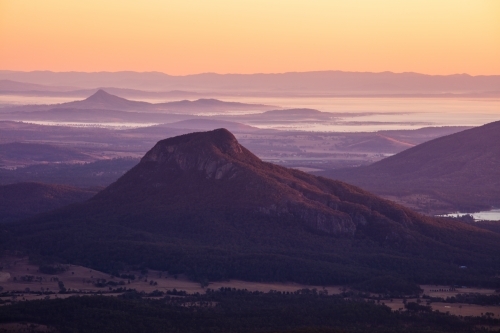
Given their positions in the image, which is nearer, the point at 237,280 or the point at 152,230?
the point at 237,280

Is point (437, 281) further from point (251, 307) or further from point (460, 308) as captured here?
point (251, 307)

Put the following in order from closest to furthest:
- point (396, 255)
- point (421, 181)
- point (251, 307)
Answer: point (251, 307)
point (396, 255)
point (421, 181)

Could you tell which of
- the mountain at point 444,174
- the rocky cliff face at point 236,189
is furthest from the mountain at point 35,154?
the rocky cliff face at point 236,189

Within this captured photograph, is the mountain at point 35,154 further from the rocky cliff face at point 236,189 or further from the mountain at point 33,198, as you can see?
the rocky cliff face at point 236,189

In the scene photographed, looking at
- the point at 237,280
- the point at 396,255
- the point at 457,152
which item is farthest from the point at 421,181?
the point at 237,280

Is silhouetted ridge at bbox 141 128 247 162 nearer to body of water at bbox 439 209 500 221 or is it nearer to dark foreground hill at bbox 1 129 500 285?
dark foreground hill at bbox 1 129 500 285

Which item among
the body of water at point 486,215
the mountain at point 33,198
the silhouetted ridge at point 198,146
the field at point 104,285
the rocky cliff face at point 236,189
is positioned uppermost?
the silhouetted ridge at point 198,146

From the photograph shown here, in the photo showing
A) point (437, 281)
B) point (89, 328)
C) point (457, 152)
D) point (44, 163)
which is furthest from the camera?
point (44, 163)

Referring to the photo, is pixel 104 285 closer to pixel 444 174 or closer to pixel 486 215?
pixel 486 215
